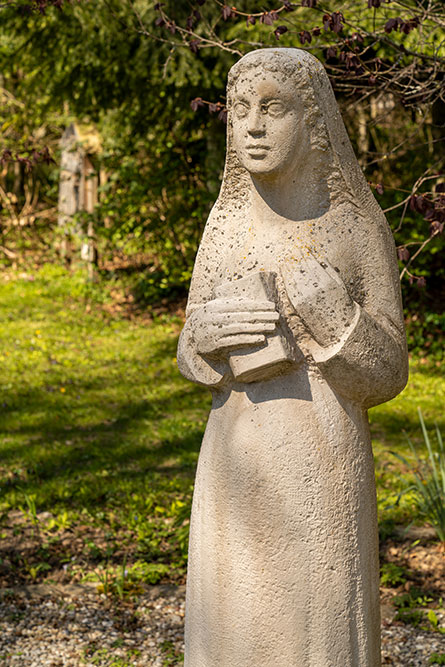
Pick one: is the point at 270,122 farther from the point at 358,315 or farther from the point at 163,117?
the point at 163,117

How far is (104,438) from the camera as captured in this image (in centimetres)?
789

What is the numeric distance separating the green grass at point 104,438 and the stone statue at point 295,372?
2928 mm

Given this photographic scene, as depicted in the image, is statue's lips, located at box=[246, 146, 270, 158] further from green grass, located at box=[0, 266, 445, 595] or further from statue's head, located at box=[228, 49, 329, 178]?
green grass, located at box=[0, 266, 445, 595]

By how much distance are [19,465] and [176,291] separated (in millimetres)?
6588

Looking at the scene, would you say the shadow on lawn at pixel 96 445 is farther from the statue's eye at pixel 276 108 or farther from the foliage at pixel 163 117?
the statue's eye at pixel 276 108

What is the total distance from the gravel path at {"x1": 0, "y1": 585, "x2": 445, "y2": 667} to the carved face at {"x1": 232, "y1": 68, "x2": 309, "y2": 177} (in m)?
3.14

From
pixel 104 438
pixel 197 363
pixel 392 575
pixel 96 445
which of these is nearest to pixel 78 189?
pixel 104 438

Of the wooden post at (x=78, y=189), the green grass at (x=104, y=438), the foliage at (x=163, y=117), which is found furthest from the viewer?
the wooden post at (x=78, y=189)

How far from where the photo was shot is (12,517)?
6176 mm

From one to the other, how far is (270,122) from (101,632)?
11.4ft

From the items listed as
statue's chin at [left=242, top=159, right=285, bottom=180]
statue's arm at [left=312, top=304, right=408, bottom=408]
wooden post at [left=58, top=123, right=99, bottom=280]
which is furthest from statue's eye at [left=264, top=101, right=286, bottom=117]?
wooden post at [left=58, top=123, right=99, bottom=280]

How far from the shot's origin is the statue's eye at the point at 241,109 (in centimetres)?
223

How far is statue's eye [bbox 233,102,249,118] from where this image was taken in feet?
7.33

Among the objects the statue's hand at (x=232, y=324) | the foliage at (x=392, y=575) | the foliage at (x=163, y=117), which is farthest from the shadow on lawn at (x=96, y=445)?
A: the statue's hand at (x=232, y=324)
